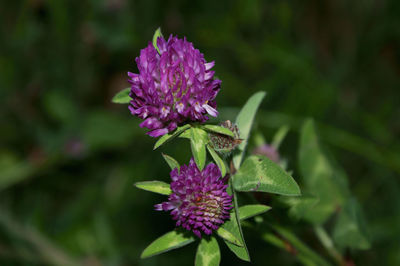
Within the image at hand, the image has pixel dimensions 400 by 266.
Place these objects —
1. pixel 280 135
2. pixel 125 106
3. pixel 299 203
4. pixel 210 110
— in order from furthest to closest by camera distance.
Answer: pixel 125 106
pixel 280 135
pixel 299 203
pixel 210 110

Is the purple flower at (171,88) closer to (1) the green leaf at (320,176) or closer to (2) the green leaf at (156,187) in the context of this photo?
(2) the green leaf at (156,187)

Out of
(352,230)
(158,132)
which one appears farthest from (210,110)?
(352,230)

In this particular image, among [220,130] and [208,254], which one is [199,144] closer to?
[220,130]

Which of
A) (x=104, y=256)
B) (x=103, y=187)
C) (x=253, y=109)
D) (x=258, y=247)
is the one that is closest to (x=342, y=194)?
(x=253, y=109)

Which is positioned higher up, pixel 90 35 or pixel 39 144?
pixel 90 35

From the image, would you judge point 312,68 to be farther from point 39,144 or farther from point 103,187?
point 39,144

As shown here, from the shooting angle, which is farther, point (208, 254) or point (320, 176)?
point (320, 176)
